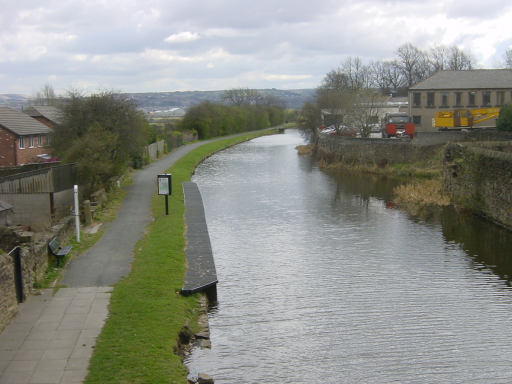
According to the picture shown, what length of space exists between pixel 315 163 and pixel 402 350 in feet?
127

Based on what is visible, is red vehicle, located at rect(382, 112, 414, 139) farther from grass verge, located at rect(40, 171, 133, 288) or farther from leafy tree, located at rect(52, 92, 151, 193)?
grass verge, located at rect(40, 171, 133, 288)

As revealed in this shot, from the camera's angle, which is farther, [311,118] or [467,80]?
[311,118]

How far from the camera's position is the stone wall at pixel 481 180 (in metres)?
24.6

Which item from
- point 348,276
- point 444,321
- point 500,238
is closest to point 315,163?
point 500,238

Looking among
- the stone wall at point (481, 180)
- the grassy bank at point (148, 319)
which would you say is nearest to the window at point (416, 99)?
the stone wall at point (481, 180)

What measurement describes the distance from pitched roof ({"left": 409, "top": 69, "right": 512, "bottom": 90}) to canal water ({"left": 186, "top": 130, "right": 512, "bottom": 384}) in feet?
80.9

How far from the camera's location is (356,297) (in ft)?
51.2

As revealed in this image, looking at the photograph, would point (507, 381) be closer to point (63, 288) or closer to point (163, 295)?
point (163, 295)

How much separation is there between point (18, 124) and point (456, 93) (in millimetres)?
34961

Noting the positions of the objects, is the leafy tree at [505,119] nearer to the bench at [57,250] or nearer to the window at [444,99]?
the window at [444,99]

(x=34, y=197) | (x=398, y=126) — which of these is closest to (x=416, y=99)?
(x=398, y=126)

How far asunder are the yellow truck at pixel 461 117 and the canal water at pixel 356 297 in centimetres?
2052

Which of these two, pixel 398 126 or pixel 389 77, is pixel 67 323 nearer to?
pixel 398 126

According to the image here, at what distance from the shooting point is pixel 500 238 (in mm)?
22781
